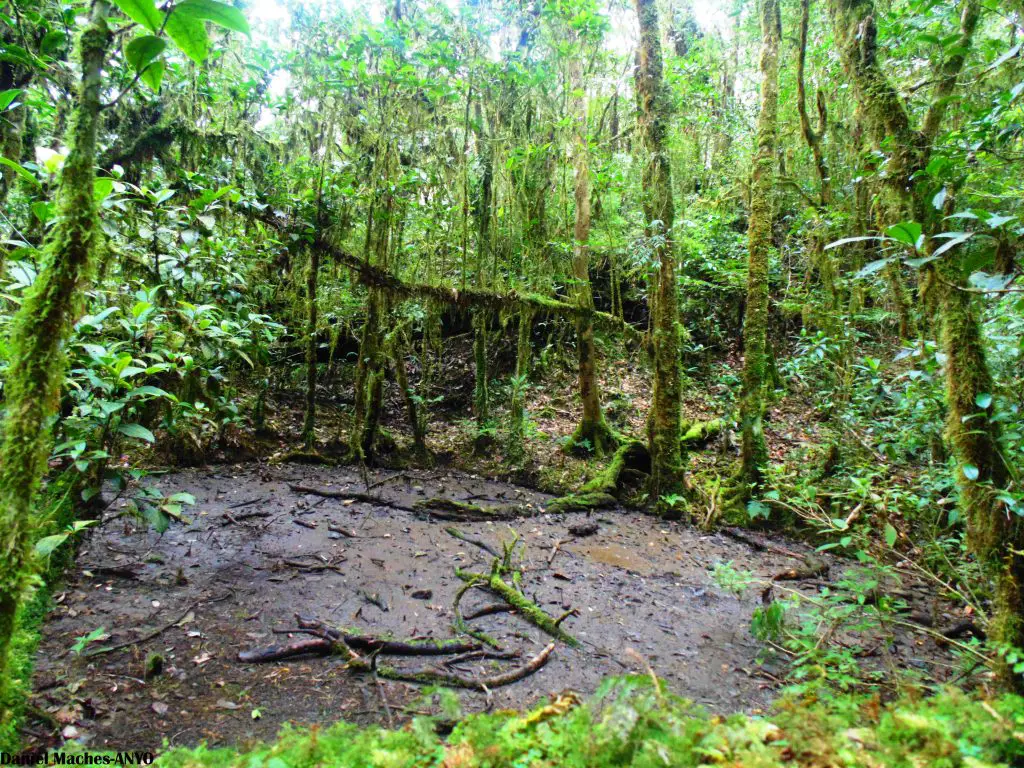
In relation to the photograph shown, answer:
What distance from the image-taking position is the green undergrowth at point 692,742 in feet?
3.84

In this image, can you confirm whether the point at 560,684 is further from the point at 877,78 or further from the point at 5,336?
the point at 877,78

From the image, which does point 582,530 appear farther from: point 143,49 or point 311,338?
point 143,49

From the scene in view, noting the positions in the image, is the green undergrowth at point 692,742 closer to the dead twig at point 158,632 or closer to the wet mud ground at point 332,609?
the wet mud ground at point 332,609

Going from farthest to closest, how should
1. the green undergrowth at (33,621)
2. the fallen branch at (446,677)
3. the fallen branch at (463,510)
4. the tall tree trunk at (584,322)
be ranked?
the tall tree trunk at (584,322)
the fallen branch at (463,510)
the fallen branch at (446,677)
the green undergrowth at (33,621)

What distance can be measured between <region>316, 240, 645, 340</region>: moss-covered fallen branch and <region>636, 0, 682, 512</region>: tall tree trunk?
95cm

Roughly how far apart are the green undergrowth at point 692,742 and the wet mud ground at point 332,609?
1386 millimetres

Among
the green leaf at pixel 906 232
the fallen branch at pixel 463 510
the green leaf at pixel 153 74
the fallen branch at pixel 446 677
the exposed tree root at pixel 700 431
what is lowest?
the fallen branch at pixel 446 677

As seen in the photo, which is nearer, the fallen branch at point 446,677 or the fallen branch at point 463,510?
the fallen branch at point 446,677

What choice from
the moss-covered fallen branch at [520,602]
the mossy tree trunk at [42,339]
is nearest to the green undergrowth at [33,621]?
the mossy tree trunk at [42,339]

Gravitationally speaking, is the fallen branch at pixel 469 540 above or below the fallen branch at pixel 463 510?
below

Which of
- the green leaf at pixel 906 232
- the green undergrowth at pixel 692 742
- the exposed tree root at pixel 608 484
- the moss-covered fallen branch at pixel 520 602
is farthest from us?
the exposed tree root at pixel 608 484

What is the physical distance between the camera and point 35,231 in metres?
4.06

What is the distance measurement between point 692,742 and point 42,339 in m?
2.00

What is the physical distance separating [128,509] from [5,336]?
116cm
